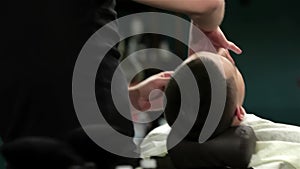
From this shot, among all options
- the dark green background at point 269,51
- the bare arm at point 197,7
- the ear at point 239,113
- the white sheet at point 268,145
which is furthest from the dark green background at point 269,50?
the bare arm at point 197,7

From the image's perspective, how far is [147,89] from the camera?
645 mm

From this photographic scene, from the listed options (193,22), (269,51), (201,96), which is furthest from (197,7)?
(269,51)

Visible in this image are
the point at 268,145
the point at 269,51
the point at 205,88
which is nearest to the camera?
the point at 205,88

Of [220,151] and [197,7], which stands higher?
[197,7]

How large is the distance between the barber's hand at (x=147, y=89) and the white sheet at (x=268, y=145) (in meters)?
0.08

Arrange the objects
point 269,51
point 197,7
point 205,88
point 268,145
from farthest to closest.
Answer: point 269,51 < point 268,145 < point 205,88 < point 197,7

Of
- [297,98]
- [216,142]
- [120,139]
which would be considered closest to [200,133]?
[216,142]

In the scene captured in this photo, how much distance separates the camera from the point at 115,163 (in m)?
0.47

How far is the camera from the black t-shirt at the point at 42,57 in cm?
46

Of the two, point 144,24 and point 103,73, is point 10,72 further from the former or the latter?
point 144,24

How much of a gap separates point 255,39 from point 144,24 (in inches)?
67.7

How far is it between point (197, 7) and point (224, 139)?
9.4 inches

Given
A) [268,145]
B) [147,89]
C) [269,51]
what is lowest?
[269,51]

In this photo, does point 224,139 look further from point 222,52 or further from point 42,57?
point 42,57
